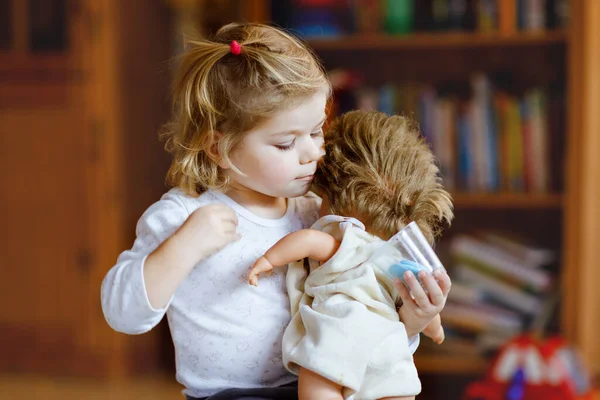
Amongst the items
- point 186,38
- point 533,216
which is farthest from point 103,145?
point 186,38

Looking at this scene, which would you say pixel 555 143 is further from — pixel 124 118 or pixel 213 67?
pixel 213 67

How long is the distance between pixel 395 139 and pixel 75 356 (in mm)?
2271

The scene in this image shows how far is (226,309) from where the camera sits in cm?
100

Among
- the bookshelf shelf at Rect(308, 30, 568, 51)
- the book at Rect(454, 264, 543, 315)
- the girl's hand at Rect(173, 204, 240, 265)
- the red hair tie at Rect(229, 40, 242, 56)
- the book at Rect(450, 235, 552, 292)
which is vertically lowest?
the book at Rect(454, 264, 543, 315)

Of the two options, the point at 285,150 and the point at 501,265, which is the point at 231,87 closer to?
the point at 285,150

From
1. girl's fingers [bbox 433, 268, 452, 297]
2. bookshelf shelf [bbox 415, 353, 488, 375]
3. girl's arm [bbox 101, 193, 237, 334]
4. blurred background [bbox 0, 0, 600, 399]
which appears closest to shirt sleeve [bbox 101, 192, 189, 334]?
girl's arm [bbox 101, 193, 237, 334]

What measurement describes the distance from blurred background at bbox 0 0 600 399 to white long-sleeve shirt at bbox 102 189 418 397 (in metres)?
1.55

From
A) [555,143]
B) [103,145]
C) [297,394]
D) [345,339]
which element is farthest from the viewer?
[103,145]

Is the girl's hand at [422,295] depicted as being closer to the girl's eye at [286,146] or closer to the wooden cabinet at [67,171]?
the girl's eye at [286,146]

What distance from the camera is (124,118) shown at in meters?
2.89

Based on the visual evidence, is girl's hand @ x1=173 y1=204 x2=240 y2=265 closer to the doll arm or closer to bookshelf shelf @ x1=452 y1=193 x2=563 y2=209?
the doll arm

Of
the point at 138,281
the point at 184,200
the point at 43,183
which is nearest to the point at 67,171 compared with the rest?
the point at 43,183

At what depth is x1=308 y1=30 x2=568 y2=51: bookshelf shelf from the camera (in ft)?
8.55

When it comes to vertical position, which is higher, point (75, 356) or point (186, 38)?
point (186, 38)
